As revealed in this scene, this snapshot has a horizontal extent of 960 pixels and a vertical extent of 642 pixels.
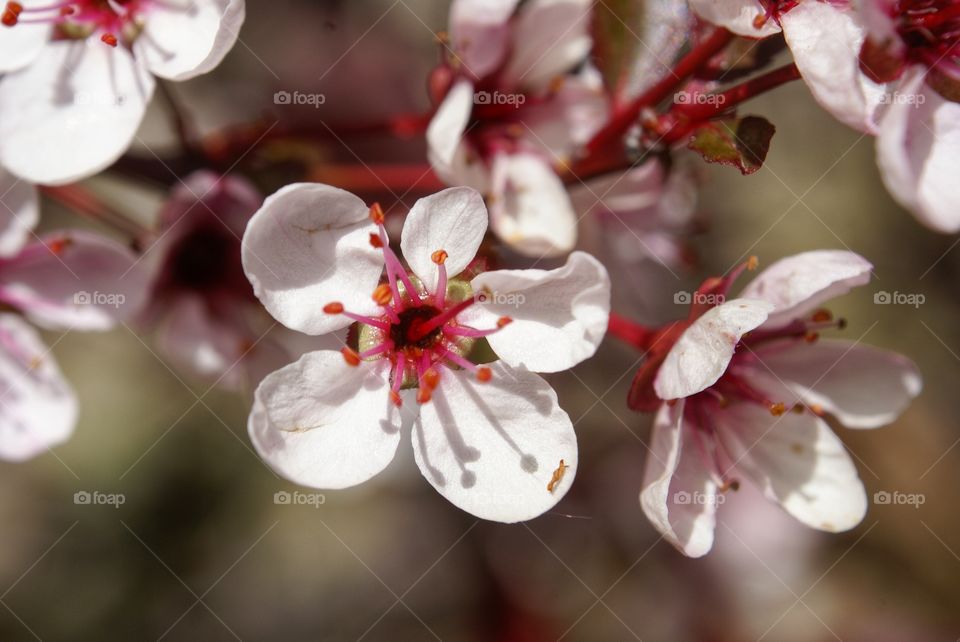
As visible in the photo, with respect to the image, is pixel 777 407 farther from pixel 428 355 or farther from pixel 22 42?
pixel 22 42

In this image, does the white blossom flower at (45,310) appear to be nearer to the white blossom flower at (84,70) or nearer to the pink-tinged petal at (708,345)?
the white blossom flower at (84,70)

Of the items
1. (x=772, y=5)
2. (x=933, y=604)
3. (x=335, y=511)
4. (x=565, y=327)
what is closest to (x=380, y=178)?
(x=565, y=327)

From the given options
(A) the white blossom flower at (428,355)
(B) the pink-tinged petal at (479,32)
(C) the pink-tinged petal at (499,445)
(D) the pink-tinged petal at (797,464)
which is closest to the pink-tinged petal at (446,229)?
(A) the white blossom flower at (428,355)

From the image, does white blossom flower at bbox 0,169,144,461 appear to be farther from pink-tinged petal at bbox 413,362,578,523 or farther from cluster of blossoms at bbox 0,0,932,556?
pink-tinged petal at bbox 413,362,578,523

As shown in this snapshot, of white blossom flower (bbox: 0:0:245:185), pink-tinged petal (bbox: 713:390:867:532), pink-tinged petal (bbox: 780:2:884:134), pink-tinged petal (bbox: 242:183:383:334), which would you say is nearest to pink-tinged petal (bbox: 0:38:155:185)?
white blossom flower (bbox: 0:0:245:185)

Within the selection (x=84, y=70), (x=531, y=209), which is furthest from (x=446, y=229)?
(x=84, y=70)

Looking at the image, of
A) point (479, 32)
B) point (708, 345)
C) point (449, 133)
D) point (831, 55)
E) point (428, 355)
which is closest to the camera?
point (831, 55)
